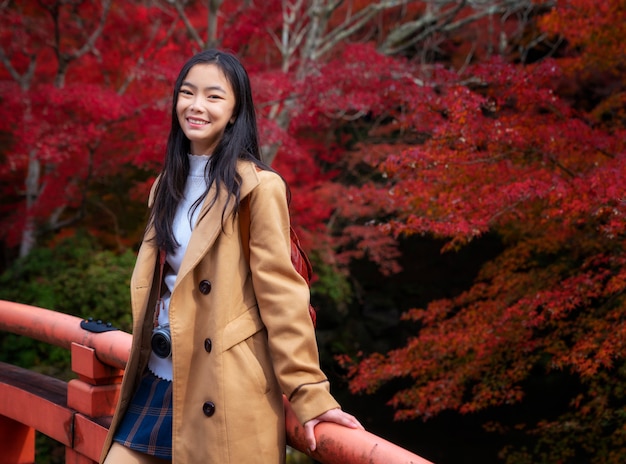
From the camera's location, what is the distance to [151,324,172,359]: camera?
1.83 metres

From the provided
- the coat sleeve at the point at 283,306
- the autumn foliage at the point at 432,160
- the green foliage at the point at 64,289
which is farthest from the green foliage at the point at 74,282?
the coat sleeve at the point at 283,306

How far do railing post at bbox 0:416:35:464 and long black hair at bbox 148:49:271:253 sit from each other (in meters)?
1.51

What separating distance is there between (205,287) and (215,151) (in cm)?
40

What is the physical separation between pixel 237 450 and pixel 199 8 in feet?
34.3

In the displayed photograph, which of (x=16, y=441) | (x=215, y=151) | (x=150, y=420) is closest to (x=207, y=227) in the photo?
(x=215, y=151)

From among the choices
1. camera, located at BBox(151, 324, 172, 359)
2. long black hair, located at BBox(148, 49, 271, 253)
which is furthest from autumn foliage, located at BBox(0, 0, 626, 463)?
camera, located at BBox(151, 324, 172, 359)

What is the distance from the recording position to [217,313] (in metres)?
1.71

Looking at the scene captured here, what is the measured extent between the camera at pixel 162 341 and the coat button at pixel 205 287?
0.53 ft

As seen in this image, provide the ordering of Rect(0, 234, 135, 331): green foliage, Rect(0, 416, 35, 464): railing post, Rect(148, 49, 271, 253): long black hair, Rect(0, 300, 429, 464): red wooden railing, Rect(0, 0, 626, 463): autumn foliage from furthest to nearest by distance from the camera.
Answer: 1. Rect(0, 234, 135, 331): green foliage
2. Rect(0, 0, 626, 463): autumn foliage
3. Rect(0, 416, 35, 464): railing post
4. Rect(0, 300, 429, 464): red wooden railing
5. Rect(148, 49, 271, 253): long black hair

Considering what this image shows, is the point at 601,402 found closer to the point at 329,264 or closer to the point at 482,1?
the point at 329,264

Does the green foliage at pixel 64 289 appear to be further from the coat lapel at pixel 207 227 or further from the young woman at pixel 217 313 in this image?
the coat lapel at pixel 207 227

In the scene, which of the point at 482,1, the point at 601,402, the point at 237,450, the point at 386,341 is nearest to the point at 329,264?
the point at 386,341

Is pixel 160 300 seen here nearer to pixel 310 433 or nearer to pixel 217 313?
pixel 217 313

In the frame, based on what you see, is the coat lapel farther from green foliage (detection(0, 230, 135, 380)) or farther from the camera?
green foliage (detection(0, 230, 135, 380))
